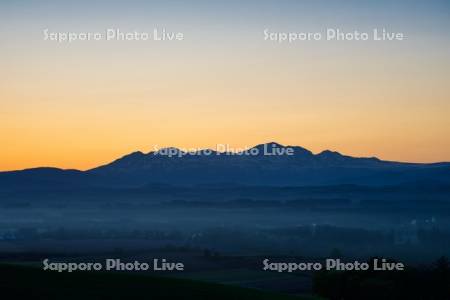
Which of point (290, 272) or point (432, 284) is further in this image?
point (290, 272)

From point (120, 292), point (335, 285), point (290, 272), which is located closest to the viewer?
point (120, 292)

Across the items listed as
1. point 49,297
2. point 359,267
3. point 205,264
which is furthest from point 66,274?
point 205,264

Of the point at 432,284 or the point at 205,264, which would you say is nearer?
the point at 432,284

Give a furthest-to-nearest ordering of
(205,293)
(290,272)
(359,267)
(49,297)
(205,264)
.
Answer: (205,264), (290,272), (359,267), (205,293), (49,297)

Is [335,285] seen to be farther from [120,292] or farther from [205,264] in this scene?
[205,264]

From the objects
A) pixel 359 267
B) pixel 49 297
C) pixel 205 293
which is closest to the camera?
pixel 49 297

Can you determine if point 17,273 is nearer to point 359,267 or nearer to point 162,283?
point 162,283

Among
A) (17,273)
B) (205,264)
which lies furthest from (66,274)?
(205,264)
